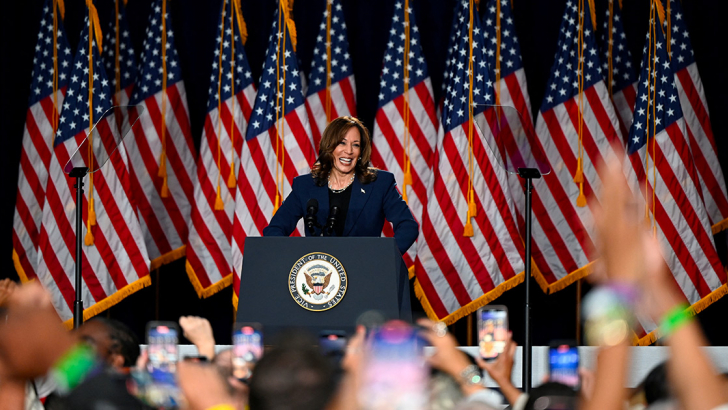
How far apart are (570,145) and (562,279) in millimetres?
951

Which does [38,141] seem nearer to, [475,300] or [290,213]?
[290,213]

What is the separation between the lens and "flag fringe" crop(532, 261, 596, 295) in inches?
231

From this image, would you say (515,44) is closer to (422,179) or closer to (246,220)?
(422,179)

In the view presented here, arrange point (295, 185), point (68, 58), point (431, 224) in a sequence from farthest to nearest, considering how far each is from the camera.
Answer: point (68, 58), point (431, 224), point (295, 185)

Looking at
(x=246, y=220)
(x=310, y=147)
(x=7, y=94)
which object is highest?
(x=7, y=94)

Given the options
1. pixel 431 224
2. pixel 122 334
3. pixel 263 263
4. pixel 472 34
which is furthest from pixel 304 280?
pixel 472 34

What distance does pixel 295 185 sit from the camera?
3875mm

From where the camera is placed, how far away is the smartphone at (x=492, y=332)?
1.76m

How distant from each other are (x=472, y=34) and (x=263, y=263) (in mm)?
3183

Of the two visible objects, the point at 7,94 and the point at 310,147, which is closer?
the point at 310,147

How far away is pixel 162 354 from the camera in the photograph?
173 centimetres

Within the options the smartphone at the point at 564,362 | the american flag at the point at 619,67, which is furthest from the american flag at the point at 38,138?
the smartphone at the point at 564,362

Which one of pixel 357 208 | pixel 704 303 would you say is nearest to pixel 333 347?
pixel 357 208

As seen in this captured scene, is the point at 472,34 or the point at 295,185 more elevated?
the point at 472,34
